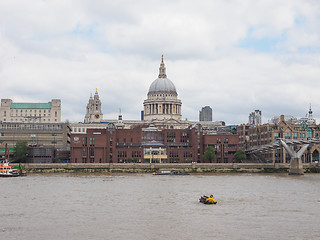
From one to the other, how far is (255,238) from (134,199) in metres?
26.0

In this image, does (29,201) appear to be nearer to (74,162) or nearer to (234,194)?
(234,194)

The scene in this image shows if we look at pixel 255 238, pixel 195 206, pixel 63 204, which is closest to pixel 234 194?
pixel 195 206

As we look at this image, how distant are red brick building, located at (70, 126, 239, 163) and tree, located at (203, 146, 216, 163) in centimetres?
601

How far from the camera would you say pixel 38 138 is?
509ft

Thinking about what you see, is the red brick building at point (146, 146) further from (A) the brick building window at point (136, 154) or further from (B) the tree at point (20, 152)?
(B) the tree at point (20, 152)

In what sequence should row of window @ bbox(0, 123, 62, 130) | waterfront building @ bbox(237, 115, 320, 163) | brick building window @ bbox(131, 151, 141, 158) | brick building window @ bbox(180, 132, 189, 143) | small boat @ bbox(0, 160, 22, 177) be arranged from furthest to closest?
row of window @ bbox(0, 123, 62, 130) < brick building window @ bbox(180, 132, 189, 143) < waterfront building @ bbox(237, 115, 320, 163) < brick building window @ bbox(131, 151, 141, 158) < small boat @ bbox(0, 160, 22, 177)

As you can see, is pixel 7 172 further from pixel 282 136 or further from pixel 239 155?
pixel 282 136

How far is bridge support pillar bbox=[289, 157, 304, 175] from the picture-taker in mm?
122250

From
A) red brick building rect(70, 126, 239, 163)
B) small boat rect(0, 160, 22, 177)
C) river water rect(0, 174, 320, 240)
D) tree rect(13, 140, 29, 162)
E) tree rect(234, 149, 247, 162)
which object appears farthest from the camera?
tree rect(234, 149, 247, 162)

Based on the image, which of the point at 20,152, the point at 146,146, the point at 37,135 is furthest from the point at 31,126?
the point at 146,146

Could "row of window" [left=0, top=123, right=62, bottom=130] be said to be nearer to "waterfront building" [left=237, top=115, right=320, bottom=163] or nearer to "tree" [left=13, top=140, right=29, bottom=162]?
"tree" [left=13, top=140, right=29, bottom=162]

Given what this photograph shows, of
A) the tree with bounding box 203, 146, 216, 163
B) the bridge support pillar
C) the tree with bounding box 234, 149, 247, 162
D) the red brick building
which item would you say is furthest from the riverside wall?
the red brick building

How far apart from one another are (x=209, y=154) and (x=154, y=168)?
16.0 meters

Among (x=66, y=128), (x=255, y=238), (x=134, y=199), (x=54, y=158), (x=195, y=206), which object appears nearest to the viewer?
(x=255, y=238)
